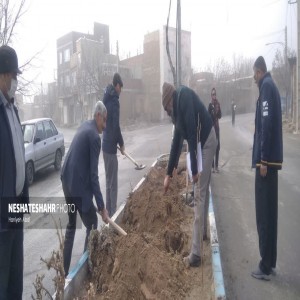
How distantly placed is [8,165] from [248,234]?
13.0ft

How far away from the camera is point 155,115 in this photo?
44375mm

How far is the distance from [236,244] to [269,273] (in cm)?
102

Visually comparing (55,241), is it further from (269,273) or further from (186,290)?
(269,273)

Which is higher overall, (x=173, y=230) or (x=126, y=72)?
(x=126, y=72)

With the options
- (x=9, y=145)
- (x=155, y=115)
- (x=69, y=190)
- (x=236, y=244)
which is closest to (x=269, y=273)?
(x=236, y=244)

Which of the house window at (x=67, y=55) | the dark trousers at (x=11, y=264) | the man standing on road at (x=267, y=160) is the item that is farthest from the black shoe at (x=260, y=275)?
the house window at (x=67, y=55)

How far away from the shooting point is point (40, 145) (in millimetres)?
11016

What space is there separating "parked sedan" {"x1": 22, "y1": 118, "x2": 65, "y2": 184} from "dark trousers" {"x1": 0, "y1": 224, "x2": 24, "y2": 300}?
6847 mm

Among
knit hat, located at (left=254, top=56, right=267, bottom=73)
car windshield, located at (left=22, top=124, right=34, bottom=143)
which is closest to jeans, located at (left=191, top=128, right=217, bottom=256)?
knit hat, located at (left=254, top=56, right=267, bottom=73)

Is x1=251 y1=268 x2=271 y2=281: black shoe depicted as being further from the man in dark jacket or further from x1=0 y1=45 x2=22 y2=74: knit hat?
x1=0 y1=45 x2=22 y2=74: knit hat

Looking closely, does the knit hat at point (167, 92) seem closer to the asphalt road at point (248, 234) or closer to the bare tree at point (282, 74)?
the asphalt road at point (248, 234)

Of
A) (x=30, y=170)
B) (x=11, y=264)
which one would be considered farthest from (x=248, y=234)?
(x=30, y=170)

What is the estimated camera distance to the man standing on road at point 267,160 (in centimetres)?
391

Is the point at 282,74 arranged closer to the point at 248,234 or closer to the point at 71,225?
the point at 248,234
